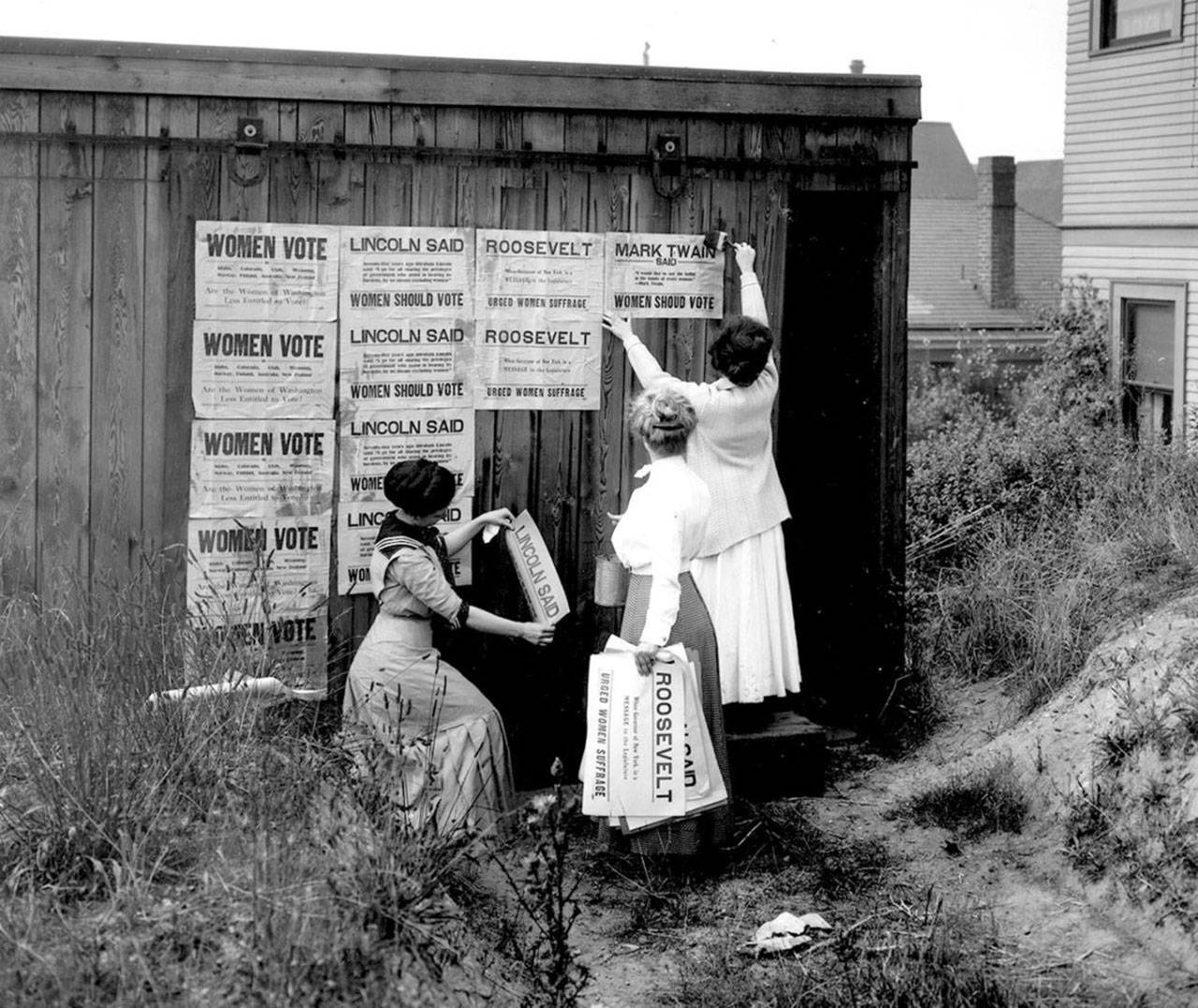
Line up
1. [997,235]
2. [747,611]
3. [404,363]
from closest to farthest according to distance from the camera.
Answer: [747,611], [404,363], [997,235]

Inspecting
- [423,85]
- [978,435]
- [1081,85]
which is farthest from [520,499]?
[1081,85]

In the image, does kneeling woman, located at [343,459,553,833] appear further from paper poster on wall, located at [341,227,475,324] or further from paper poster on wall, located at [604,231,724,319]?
paper poster on wall, located at [604,231,724,319]

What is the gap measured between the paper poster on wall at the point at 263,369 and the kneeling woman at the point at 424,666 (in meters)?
0.93

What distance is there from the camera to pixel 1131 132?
1820 cm

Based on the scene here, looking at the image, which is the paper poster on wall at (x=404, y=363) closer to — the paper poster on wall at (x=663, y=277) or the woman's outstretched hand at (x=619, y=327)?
the woman's outstretched hand at (x=619, y=327)

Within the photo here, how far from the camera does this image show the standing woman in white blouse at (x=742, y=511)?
6.70 metres

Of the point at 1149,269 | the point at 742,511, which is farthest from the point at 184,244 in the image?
the point at 1149,269

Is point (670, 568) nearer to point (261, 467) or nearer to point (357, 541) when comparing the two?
point (357, 541)

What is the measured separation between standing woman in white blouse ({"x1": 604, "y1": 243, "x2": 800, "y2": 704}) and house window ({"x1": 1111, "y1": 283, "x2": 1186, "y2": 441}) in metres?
11.0

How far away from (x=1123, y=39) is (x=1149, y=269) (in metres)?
2.91

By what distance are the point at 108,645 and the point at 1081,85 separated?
16.6 meters

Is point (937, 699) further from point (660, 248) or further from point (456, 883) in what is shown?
point (456, 883)

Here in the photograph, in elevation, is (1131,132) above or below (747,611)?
above

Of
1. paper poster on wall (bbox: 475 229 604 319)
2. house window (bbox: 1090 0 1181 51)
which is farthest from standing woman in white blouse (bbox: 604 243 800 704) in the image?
house window (bbox: 1090 0 1181 51)
